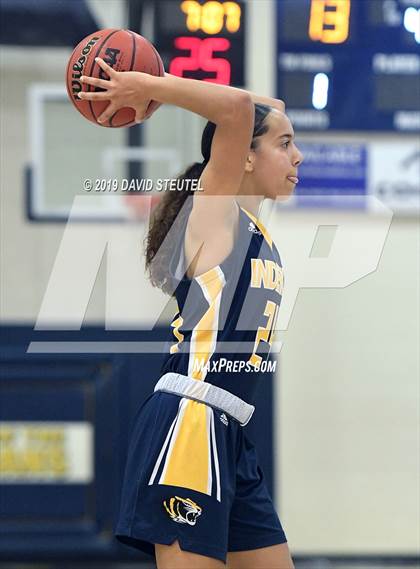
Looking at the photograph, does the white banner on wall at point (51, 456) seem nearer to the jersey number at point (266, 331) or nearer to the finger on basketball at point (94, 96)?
the jersey number at point (266, 331)

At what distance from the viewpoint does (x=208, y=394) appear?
2.70 meters

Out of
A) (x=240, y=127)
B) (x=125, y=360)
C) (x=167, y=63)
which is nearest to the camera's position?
(x=240, y=127)

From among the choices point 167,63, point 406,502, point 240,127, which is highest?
point 240,127

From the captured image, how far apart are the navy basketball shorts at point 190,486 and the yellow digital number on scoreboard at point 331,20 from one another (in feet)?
7.17

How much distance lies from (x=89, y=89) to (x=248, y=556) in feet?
3.95

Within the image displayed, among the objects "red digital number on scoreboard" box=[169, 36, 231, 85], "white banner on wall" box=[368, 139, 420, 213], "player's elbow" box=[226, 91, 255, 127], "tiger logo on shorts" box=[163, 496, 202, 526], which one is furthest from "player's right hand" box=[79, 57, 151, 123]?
"white banner on wall" box=[368, 139, 420, 213]

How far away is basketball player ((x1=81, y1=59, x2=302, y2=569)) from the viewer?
2.61 m

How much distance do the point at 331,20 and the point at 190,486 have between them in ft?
7.97

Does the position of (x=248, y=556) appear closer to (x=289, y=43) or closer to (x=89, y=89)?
(x=89, y=89)

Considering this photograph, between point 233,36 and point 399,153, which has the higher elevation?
point 233,36

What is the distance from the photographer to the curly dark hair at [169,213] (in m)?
2.83

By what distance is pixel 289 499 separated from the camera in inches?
186

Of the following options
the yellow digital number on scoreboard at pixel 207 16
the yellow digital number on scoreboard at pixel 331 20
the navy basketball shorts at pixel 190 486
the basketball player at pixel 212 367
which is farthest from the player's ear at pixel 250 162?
the yellow digital number on scoreboard at pixel 331 20

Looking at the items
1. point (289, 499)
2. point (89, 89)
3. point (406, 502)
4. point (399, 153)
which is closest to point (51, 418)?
point (289, 499)
